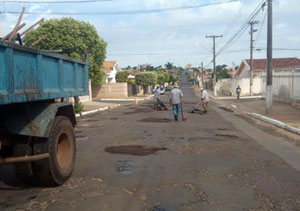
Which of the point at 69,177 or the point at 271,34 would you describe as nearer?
the point at 69,177

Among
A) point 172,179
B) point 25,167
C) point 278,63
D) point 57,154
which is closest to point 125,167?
point 172,179

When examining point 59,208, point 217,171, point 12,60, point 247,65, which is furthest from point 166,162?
point 247,65

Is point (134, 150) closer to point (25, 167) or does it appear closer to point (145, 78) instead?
point (25, 167)

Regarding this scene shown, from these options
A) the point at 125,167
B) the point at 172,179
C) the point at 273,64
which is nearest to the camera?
the point at 172,179

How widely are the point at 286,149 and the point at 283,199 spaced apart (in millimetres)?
4441

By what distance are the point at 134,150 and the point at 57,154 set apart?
3279mm

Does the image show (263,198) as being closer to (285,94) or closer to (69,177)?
(69,177)

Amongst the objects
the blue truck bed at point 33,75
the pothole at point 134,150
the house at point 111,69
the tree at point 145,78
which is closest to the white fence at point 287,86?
the pothole at point 134,150

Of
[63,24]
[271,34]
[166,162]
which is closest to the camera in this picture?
[166,162]

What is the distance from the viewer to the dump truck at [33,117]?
4316 mm

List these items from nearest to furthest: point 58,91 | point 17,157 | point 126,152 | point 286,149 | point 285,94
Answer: point 17,157, point 58,91, point 126,152, point 286,149, point 285,94

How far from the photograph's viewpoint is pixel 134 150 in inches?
347

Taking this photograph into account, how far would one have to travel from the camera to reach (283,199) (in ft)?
16.6

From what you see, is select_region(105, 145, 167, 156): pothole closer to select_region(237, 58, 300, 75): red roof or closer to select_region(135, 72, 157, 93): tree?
select_region(135, 72, 157, 93): tree
